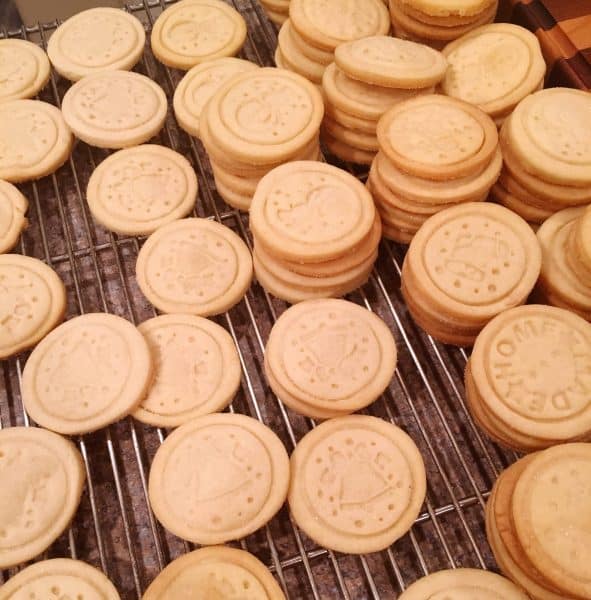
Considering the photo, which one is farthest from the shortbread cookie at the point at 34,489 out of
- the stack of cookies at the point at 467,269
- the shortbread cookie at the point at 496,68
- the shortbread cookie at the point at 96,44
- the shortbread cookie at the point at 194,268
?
the shortbread cookie at the point at 496,68

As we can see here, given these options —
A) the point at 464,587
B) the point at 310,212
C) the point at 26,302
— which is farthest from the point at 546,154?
the point at 26,302

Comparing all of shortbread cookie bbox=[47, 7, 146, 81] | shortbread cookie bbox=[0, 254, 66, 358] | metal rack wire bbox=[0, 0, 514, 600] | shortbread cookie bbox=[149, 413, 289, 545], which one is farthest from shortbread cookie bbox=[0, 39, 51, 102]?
shortbread cookie bbox=[149, 413, 289, 545]

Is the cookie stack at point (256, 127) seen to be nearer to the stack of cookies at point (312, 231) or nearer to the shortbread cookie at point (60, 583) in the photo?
the stack of cookies at point (312, 231)

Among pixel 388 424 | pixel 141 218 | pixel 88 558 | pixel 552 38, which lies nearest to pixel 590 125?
pixel 552 38

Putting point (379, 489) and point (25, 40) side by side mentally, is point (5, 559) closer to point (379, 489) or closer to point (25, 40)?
point (379, 489)

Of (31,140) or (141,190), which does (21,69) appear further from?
(141,190)

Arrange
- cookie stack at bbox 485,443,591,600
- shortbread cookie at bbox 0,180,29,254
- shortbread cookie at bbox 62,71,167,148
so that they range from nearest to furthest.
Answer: cookie stack at bbox 485,443,591,600 < shortbread cookie at bbox 0,180,29,254 < shortbread cookie at bbox 62,71,167,148

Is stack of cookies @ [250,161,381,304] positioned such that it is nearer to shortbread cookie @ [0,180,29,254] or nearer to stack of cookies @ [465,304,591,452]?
stack of cookies @ [465,304,591,452]
